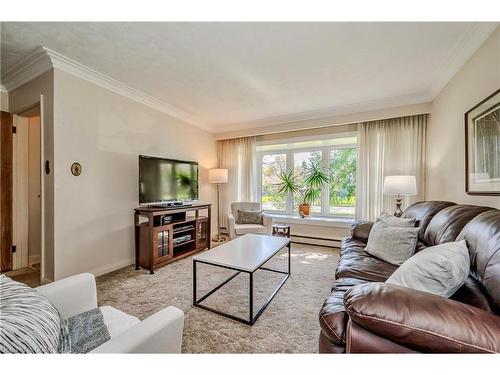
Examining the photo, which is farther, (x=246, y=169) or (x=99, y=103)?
(x=246, y=169)

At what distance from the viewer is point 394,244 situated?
1.87 meters

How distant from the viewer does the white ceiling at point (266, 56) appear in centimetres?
176

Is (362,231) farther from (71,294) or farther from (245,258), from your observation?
(71,294)

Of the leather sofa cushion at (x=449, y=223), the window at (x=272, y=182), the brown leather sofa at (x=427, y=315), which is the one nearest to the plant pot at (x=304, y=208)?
the window at (x=272, y=182)

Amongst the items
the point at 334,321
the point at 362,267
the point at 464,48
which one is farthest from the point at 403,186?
the point at 334,321

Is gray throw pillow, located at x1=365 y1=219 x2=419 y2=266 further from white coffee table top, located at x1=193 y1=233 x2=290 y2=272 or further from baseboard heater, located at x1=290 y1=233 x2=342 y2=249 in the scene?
baseboard heater, located at x1=290 y1=233 x2=342 y2=249

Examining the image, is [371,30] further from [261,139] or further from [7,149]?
[7,149]

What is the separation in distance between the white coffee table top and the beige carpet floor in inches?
16.6

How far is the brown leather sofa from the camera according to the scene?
0.70 m

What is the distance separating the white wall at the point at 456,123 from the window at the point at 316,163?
1.14 meters
